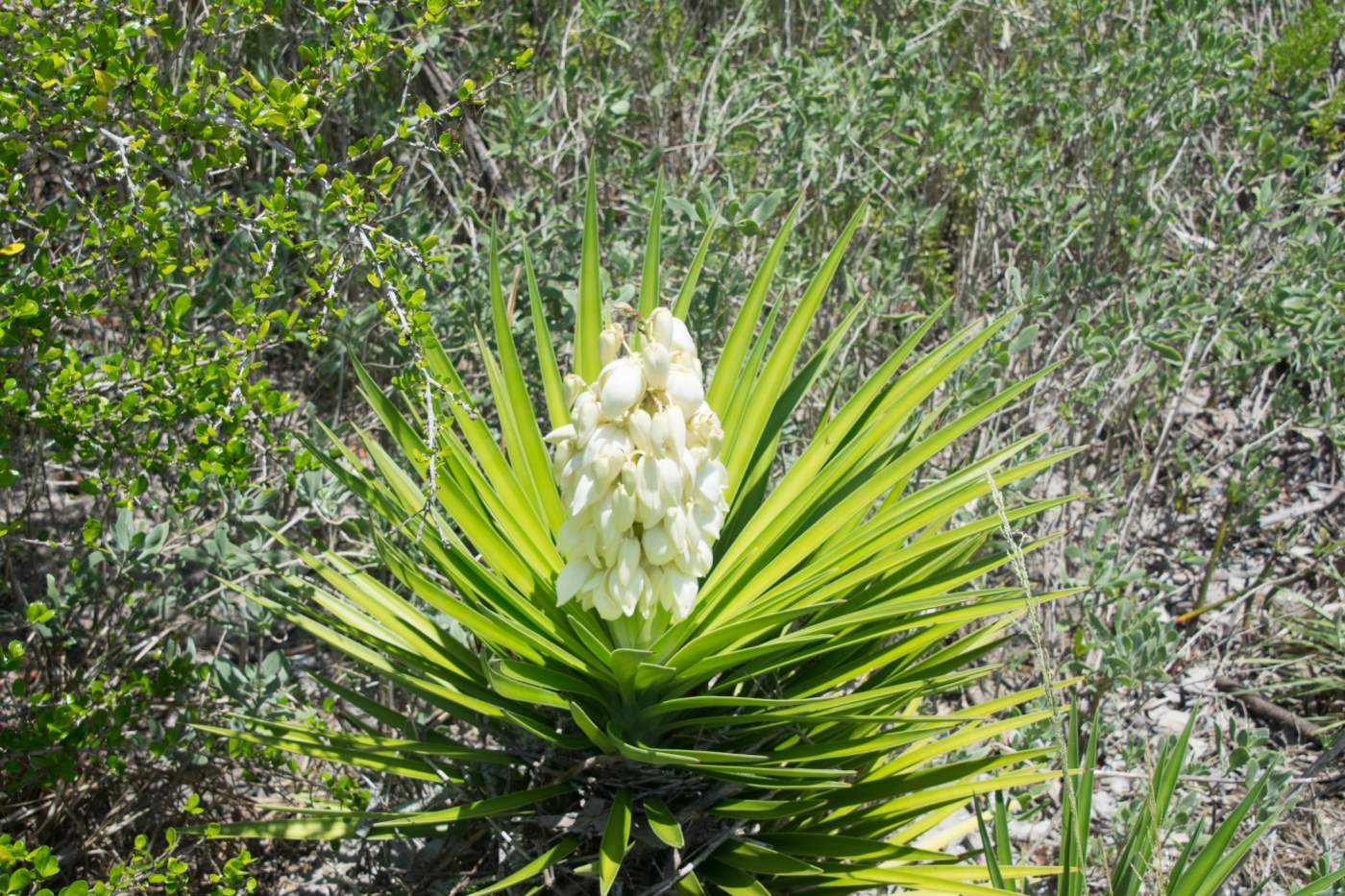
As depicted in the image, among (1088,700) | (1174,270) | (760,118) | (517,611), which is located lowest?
(1088,700)

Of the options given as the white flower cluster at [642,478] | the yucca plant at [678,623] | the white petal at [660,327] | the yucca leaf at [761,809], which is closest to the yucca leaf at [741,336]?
the yucca plant at [678,623]

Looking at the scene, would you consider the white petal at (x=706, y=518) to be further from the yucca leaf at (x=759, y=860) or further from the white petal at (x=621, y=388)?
the yucca leaf at (x=759, y=860)

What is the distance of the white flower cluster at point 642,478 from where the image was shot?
77.2 inches

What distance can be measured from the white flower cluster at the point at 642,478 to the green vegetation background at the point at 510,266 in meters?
0.59

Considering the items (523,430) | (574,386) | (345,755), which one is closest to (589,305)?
(523,430)

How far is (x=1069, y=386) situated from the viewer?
3.62 metres

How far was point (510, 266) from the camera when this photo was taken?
11.9 feet

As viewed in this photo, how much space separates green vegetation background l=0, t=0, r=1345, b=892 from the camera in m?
2.56

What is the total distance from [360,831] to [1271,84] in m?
4.04

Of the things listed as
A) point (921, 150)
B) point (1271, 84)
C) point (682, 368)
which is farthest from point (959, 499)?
point (1271, 84)

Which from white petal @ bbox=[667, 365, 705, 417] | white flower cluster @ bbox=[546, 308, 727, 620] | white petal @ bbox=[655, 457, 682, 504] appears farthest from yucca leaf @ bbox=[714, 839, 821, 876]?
white petal @ bbox=[667, 365, 705, 417]

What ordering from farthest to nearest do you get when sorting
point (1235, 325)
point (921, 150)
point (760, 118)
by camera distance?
point (921, 150) → point (760, 118) → point (1235, 325)

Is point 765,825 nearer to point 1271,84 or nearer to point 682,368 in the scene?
point 682,368

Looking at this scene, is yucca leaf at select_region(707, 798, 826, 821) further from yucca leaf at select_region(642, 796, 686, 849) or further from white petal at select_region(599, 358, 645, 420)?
white petal at select_region(599, 358, 645, 420)
